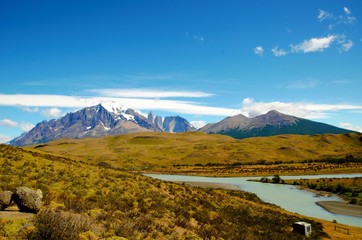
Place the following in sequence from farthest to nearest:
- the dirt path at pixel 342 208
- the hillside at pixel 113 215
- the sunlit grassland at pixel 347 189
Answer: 1. the sunlit grassland at pixel 347 189
2. the dirt path at pixel 342 208
3. the hillside at pixel 113 215

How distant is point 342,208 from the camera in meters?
55.2

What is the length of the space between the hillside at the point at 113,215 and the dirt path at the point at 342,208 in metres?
17.6

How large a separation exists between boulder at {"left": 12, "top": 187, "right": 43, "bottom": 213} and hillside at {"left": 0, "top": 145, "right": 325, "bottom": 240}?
69 centimetres

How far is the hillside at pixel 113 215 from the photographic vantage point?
1384 centimetres

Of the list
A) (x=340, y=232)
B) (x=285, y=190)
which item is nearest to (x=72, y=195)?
(x=340, y=232)

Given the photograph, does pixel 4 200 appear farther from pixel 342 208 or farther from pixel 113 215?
pixel 342 208

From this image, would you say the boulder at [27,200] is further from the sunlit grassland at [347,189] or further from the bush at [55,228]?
the sunlit grassland at [347,189]

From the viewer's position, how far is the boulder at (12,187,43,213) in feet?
54.7

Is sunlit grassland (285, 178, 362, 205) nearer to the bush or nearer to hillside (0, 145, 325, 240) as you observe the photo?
hillside (0, 145, 325, 240)

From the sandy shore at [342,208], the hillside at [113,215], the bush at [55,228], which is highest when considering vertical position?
the bush at [55,228]

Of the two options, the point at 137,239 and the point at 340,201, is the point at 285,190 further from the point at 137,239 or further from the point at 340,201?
the point at 137,239

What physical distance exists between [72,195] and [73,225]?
12686 millimetres

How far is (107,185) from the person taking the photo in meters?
32.8

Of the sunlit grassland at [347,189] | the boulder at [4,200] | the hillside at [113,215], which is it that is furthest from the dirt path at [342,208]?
the boulder at [4,200]
